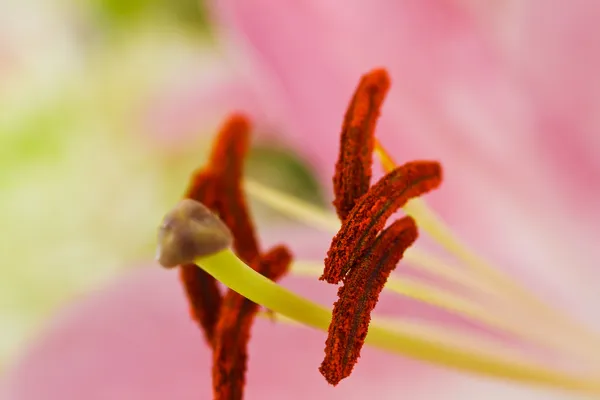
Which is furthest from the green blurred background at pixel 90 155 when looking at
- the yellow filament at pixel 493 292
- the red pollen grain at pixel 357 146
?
the red pollen grain at pixel 357 146

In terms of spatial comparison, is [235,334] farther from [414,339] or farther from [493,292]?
[493,292]

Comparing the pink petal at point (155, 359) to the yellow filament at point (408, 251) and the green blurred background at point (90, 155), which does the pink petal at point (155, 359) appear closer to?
the yellow filament at point (408, 251)

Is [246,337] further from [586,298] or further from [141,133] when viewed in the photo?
[141,133]

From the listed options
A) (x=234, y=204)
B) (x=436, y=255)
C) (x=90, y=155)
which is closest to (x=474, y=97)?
(x=436, y=255)

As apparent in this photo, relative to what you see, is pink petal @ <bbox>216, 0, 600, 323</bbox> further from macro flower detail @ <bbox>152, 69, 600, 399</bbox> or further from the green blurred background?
the green blurred background

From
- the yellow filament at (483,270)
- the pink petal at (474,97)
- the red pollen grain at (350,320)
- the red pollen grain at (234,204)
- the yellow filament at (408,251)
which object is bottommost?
the red pollen grain at (350,320)

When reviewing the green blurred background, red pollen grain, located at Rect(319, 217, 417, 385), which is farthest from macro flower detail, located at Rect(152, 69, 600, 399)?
the green blurred background
